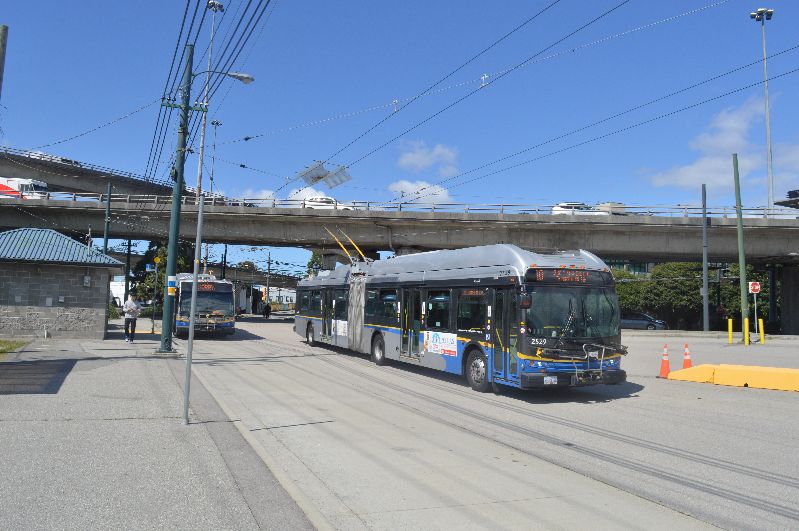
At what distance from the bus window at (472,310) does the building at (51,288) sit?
15.0m

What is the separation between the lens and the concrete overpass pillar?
153ft

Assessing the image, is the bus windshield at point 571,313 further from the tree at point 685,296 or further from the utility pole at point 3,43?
the tree at point 685,296

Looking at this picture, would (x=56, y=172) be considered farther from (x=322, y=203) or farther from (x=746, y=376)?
(x=746, y=376)

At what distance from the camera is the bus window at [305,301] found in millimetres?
25844

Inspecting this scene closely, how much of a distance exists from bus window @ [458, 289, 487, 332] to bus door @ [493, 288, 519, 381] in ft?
1.75

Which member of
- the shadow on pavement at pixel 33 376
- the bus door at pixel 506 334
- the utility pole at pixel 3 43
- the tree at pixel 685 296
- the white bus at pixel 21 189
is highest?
the white bus at pixel 21 189

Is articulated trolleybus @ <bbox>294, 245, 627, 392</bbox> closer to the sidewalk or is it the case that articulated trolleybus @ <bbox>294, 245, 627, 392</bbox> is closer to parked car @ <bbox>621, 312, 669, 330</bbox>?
the sidewalk

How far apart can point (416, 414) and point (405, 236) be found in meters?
33.9

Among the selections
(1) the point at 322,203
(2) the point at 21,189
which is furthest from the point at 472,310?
(2) the point at 21,189

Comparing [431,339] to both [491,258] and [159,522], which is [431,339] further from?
[159,522]

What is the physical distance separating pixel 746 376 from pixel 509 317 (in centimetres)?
620

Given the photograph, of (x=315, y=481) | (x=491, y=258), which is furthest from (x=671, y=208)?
(x=315, y=481)

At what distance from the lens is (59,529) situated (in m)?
4.81

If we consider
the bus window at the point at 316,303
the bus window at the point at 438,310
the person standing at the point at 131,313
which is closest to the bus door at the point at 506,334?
the bus window at the point at 438,310
